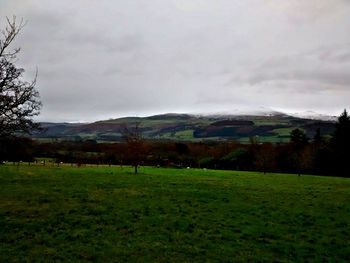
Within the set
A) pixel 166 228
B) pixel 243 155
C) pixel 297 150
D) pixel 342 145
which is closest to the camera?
pixel 166 228

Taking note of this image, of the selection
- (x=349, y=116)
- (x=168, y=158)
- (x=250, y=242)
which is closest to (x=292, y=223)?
(x=250, y=242)

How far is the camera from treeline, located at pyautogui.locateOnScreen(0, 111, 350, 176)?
95.0m

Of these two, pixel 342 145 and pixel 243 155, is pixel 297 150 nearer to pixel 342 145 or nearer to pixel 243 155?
pixel 243 155

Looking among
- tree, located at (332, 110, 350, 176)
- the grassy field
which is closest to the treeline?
tree, located at (332, 110, 350, 176)

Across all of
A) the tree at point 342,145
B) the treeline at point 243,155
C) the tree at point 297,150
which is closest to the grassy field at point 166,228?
the treeline at point 243,155

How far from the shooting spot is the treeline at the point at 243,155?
95.0 m

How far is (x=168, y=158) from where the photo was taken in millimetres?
134000

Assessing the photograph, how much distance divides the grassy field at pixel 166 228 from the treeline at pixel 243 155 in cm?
4625

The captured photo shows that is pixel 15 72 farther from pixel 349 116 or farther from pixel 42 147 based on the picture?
pixel 42 147

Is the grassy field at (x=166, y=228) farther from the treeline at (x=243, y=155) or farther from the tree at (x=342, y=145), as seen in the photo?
the tree at (x=342, y=145)

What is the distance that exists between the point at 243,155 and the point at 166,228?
95562 millimetres

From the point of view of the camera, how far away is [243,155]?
11581 centimetres

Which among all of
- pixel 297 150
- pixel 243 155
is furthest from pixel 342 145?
pixel 243 155

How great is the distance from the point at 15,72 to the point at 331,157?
3388 inches
